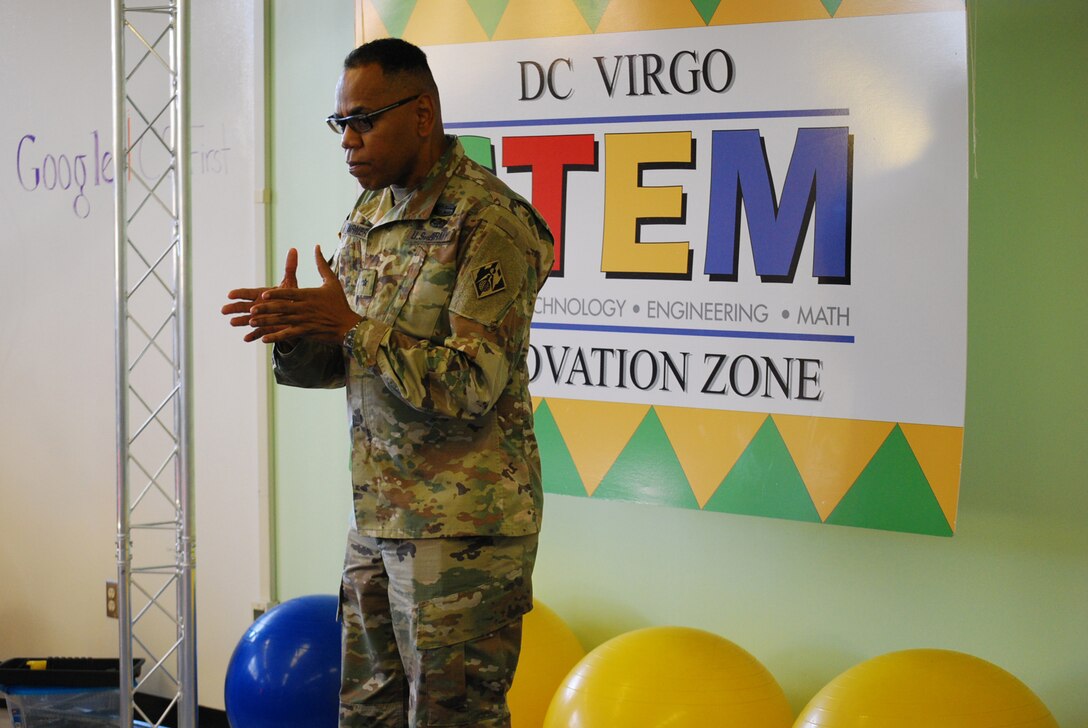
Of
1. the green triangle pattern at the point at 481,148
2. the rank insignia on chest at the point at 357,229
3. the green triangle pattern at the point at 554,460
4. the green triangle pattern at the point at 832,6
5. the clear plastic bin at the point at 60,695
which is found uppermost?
the green triangle pattern at the point at 832,6

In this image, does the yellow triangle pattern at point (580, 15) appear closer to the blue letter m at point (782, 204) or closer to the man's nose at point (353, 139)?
the blue letter m at point (782, 204)

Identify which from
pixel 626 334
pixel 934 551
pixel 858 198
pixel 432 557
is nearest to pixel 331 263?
pixel 432 557

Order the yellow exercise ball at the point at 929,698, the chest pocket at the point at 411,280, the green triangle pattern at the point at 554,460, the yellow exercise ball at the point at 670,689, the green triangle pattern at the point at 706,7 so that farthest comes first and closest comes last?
1. the green triangle pattern at the point at 554,460
2. the green triangle pattern at the point at 706,7
3. the yellow exercise ball at the point at 670,689
4. the yellow exercise ball at the point at 929,698
5. the chest pocket at the point at 411,280

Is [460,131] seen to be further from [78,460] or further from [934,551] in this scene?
[78,460]

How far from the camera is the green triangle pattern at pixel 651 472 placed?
2.95 meters

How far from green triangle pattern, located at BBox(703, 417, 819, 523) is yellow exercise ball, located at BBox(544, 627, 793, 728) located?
337 millimetres

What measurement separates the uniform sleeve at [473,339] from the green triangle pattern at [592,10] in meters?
1.27

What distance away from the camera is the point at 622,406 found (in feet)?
9.89

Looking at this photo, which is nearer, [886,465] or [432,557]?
[432,557]

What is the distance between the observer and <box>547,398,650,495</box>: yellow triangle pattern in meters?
3.01

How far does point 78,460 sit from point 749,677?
2.58 metres

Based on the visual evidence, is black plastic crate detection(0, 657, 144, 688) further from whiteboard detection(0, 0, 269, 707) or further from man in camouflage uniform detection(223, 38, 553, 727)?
man in camouflage uniform detection(223, 38, 553, 727)

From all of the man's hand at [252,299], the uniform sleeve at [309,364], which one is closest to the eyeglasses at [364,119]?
the man's hand at [252,299]

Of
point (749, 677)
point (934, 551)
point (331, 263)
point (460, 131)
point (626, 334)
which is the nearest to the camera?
point (331, 263)
